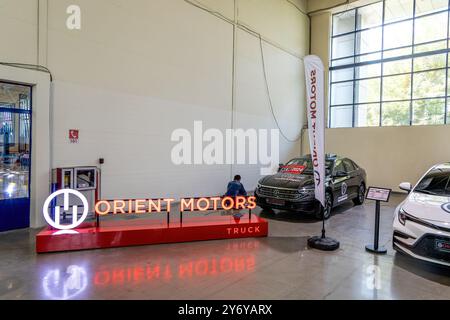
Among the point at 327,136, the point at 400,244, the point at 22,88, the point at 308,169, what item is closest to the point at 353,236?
the point at 400,244

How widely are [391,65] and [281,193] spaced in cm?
823

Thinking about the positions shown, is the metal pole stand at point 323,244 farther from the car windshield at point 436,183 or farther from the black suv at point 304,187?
the car windshield at point 436,183

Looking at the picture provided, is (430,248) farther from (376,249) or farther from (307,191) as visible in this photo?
(307,191)

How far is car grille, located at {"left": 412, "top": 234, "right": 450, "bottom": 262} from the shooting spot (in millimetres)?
3568

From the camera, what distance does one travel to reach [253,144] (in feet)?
35.0

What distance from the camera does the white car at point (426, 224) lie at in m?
3.58

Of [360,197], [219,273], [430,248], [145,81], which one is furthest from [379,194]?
[145,81]

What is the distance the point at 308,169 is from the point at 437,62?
285 inches

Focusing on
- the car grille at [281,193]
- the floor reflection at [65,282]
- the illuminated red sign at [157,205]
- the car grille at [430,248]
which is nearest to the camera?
the floor reflection at [65,282]

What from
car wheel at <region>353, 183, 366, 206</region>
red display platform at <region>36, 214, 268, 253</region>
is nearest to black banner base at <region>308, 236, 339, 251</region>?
red display platform at <region>36, 214, 268, 253</region>

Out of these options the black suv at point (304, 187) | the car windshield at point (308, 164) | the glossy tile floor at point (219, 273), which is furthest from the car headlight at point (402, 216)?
the car windshield at point (308, 164)

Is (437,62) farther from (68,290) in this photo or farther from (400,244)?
(68,290)

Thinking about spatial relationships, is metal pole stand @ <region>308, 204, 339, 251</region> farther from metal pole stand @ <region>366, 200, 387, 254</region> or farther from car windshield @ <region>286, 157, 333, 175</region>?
car windshield @ <region>286, 157, 333, 175</region>

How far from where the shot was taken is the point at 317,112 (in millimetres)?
4895
